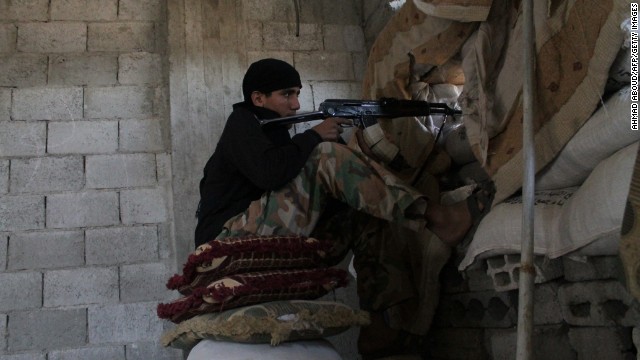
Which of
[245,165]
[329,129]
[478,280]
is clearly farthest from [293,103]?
[478,280]

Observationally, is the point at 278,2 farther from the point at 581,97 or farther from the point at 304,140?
the point at 581,97

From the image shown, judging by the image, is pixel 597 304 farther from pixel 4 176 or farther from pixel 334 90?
pixel 4 176

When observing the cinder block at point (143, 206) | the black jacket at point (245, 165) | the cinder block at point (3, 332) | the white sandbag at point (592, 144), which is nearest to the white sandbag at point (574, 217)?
the white sandbag at point (592, 144)

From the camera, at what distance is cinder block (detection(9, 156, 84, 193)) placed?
2.88 metres

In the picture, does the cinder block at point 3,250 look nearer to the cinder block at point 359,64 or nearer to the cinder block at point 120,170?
the cinder block at point 120,170

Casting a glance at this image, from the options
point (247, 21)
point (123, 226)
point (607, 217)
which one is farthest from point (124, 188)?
point (607, 217)

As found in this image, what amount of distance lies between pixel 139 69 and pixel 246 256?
1.60 metres

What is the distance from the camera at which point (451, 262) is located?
85.8 inches

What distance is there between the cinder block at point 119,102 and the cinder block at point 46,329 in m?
0.86

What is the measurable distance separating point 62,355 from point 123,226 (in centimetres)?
57

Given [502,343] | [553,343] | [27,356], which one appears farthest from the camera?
[27,356]

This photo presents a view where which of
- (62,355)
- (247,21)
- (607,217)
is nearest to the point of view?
(607,217)

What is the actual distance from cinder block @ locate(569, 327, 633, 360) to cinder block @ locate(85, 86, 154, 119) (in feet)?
6.87

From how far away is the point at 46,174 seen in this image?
9.53 ft
